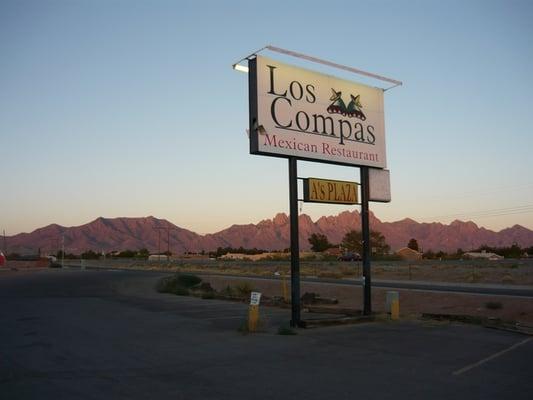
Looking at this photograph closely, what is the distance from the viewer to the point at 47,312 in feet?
64.0

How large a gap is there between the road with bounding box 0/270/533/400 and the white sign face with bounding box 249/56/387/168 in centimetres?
494

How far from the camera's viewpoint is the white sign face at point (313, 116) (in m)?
15.0

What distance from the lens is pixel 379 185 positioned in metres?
18.0

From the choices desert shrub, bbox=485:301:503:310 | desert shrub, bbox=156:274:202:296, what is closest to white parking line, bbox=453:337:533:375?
desert shrub, bbox=485:301:503:310

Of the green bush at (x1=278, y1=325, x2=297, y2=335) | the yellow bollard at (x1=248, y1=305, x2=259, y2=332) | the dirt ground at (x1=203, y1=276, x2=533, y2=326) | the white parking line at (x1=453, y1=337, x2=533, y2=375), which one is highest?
the yellow bollard at (x1=248, y1=305, x2=259, y2=332)

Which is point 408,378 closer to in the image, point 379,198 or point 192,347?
point 192,347

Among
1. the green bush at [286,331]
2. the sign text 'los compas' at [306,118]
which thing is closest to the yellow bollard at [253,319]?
the green bush at [286,331]

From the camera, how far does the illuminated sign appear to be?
15.6 m

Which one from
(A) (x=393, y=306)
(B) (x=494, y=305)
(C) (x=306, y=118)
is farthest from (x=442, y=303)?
(C) (x=306, y=118)

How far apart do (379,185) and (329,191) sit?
2.50 meters

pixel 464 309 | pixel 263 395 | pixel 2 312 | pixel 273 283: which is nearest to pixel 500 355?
pixel 263 395

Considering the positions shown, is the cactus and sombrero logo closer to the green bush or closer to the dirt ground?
the green bush

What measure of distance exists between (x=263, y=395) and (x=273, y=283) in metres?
34.2

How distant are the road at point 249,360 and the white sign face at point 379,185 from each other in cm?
384
